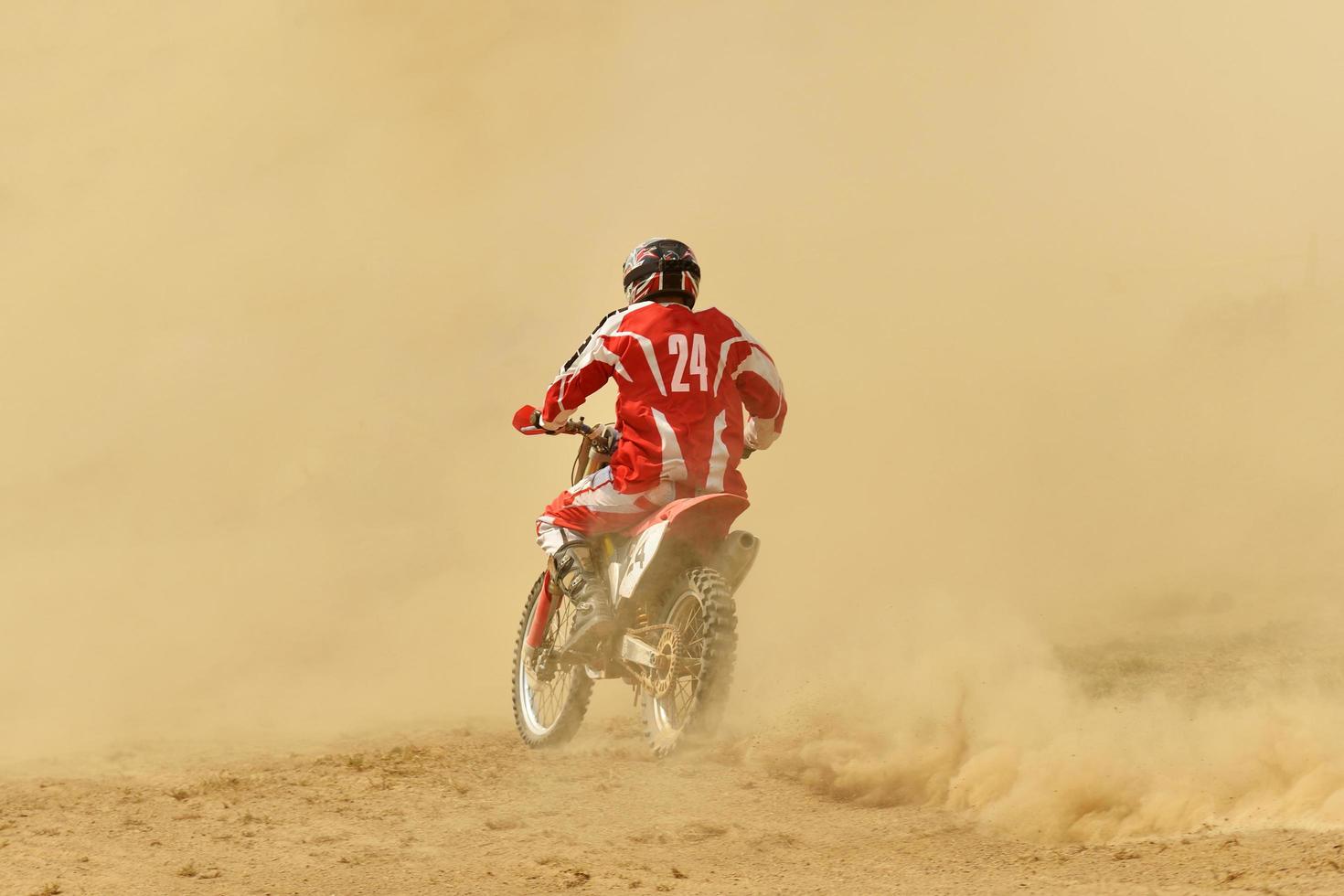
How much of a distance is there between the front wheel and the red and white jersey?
0.53 m

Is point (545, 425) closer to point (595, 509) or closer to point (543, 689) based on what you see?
point (595, 509)

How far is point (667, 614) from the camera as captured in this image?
6.12 meters

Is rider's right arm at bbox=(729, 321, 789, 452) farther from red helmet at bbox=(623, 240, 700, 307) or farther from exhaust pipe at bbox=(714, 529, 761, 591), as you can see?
exhaust pipe at bbox=(714, 529, 761, 591)

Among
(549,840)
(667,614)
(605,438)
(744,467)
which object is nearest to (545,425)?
(605,438)

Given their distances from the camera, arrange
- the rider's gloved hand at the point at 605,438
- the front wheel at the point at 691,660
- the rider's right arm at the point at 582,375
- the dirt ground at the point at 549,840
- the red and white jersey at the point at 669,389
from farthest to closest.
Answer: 1. the rider's gloved hand at the point at 605,438
2. the rider's right arm at the point at 582,375
3. the red and white jersey at the point at 669,389
4. the front wheel at the point at 691,660
5. the dirt ground at the point at 549,840

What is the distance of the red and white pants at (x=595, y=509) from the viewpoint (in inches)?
253

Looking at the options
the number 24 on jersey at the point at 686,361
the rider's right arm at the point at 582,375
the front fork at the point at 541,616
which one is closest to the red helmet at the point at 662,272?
the rider's right arm at the point at 582,375

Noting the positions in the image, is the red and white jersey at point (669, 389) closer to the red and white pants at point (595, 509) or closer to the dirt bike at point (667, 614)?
the red and white pants at point (595, 509)

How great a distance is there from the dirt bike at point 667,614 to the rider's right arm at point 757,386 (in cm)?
66

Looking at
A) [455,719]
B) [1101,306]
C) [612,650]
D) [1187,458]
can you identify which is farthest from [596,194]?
[612,650]

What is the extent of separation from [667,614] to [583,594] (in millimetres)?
539

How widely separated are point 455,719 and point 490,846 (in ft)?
12.2

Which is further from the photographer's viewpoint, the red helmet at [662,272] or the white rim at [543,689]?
the white rim at [543,689]

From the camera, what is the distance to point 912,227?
67.9 feet
